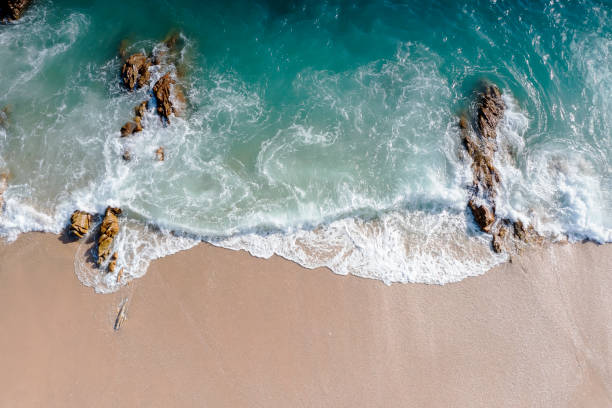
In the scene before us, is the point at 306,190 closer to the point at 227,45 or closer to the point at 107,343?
the point at 227,45

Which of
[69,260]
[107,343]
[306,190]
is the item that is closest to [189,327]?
[107,343]

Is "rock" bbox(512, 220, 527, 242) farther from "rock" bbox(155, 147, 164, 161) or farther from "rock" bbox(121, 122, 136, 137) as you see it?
"rock" bbox(121, 122, 136, 137)

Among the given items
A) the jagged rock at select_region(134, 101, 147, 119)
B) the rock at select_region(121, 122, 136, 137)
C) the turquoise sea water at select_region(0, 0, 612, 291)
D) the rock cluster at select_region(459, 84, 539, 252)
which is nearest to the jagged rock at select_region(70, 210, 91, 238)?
the turquoise sea water at select_region(0, 0, 612, 291)

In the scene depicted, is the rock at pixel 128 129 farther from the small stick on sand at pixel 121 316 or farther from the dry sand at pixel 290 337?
the small stick on sand at pixel 121 316

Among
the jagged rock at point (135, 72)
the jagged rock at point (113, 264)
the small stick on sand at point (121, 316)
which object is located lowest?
the small stick on sand at point (121, 316)

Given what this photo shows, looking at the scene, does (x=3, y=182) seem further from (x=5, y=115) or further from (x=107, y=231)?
(x=107, y=231)

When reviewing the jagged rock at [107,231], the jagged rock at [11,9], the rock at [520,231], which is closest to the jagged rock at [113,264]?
the jagged rock at [107,231]
